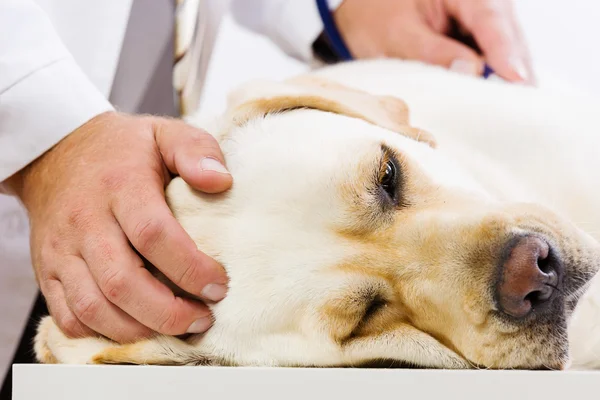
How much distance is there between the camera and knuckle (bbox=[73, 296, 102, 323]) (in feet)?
3.76

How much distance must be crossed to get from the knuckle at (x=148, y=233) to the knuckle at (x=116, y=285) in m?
0.06

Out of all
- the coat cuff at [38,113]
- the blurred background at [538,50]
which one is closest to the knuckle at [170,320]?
the coat cuff at [38,113]

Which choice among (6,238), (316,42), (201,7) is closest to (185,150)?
(6,238)

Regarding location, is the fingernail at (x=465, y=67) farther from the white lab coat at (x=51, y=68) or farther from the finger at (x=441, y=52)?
the white lab coat at (x=51, y=68)

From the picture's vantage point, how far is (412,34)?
2188 mm

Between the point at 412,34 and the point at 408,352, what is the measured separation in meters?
1.40

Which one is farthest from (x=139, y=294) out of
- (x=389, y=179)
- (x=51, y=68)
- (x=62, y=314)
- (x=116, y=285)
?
(x=51, y=68)

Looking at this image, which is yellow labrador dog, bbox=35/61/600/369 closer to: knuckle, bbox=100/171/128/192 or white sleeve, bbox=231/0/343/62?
knuckle, bbox=100/171/128/192

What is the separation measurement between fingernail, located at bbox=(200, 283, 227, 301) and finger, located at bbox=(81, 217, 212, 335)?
0.03 meters

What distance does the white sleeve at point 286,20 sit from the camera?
2344mm

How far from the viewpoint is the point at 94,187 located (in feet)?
4.07

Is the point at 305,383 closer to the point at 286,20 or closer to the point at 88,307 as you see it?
the point at 88,307

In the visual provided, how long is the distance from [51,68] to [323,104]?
0.63 m

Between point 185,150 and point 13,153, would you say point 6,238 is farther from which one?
point 185,150
